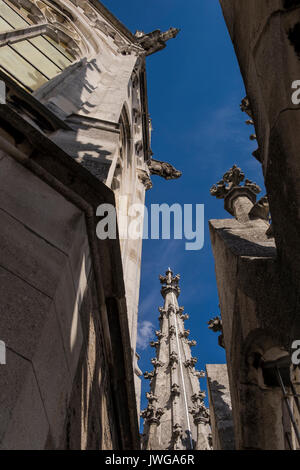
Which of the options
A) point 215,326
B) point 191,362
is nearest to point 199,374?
point 191,362

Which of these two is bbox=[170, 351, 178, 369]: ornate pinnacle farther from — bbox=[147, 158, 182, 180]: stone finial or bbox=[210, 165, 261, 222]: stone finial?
bbox=[210, 165, 261, 222]: stone finial

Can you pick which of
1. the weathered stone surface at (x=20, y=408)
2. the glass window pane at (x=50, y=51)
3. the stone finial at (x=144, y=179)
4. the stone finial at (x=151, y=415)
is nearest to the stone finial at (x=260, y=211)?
the stone finial at (x=144, y=179)

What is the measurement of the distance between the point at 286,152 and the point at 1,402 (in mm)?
2471

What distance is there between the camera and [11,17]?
29.3 feet

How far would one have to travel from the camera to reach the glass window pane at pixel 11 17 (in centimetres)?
861

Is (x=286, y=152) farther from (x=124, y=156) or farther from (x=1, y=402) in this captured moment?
(x=124, y=156)

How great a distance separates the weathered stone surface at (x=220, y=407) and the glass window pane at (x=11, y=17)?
25.0ft

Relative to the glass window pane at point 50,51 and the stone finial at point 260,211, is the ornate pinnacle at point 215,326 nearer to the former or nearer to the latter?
the stone finial at point 260,211

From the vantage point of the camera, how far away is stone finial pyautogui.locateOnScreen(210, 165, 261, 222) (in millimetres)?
7004

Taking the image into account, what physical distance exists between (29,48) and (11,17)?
1.44 metres

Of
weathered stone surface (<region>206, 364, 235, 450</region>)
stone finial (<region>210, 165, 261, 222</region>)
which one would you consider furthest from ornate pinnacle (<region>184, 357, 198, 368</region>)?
stone finial (<region>210, 165, 261, 222</region>)

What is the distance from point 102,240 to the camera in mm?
3363
